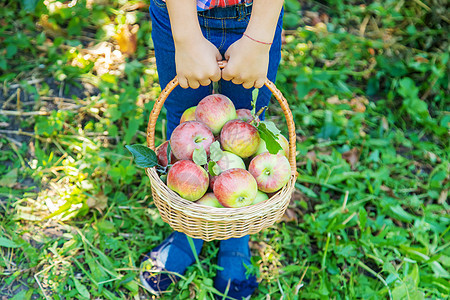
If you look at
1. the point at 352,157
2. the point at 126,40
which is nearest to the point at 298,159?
the point at 352,157

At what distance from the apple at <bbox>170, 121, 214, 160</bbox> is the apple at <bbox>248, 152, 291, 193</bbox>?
6.9 inches

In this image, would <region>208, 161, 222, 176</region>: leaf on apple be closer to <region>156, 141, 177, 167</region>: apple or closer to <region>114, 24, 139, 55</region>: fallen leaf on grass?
<region>156, 141, 177, 167</region>: apple

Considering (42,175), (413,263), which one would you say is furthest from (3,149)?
(413,263)

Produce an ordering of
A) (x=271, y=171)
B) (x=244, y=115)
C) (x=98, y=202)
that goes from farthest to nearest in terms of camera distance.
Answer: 1. (x=98, y=202)
2. (x=244, y=115)
3. (x=271, y=171)

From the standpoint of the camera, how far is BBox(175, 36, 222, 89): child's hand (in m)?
1.11

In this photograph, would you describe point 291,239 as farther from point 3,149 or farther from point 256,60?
point 3,149

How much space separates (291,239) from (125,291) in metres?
0.81

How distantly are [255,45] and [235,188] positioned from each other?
423mm

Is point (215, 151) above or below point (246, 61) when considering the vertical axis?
below

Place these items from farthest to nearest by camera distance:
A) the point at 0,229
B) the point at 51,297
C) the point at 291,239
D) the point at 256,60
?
the point at 291,239, the point at 0,229, the point at 51,297, the point at 256,60

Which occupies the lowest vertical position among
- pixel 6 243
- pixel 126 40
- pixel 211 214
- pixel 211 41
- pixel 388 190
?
pixel 388 190

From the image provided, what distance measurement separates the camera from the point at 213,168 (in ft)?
3.94

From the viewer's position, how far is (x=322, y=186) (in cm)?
212

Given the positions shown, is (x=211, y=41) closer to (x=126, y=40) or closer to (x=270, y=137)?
(x=270, y=137)
